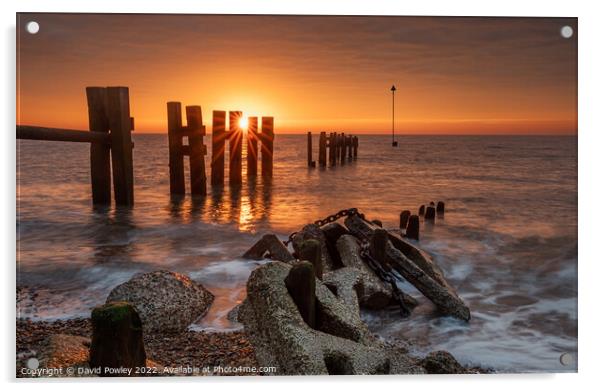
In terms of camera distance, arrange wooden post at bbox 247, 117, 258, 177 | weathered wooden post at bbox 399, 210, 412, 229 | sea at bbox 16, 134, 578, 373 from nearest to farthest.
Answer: sea at bbox 16, 134, 578, 373 → weathered wooden post at bbox 399, 210, 412, 229 → wooden post at bbox 247, 117, 258, 177

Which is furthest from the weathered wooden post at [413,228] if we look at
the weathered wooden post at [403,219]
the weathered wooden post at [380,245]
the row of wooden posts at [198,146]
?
the row of wooden posts at [198,146]

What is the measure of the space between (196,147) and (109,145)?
219 centimetres

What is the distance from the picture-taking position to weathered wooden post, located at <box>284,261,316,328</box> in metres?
3.38

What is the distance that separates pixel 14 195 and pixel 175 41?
1.71 meters

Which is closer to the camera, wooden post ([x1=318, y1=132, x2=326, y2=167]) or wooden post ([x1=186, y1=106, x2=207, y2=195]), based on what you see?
wooden post ([x1=186, y1=106, x2=207, y2=195])

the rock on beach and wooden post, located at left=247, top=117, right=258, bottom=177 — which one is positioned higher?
wooden post, located at left=247, top=117, right=258, bottom=177

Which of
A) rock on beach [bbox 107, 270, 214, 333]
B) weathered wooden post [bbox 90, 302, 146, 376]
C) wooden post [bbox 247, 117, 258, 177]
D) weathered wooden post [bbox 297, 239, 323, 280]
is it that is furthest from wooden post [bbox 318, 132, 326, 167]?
weathered wooden post [bbox 90, 302, 146, 376]

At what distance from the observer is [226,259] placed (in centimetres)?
582

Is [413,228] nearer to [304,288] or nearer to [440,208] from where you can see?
[440,208]

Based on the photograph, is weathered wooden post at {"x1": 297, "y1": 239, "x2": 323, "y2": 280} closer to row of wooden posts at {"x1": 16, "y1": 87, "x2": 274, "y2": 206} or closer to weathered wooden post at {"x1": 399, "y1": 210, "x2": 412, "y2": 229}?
row of wooden posts at {"x1": 16, "y1": 87, "x2": 274, "y2": 206}

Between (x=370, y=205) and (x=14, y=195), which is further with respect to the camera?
(x=370, y=205)

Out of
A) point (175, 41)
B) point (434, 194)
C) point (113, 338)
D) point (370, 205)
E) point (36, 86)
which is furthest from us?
point (434, 194)
